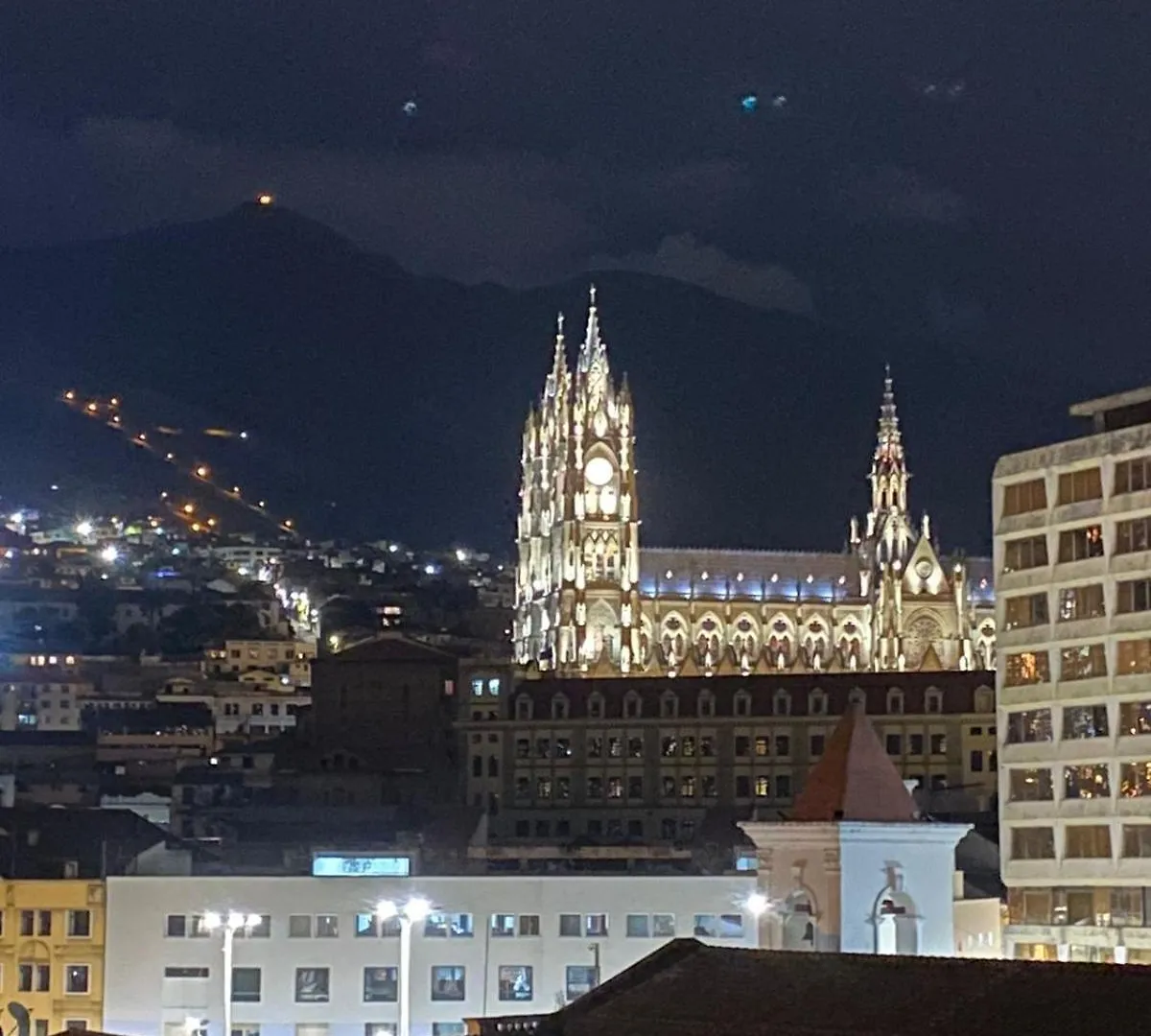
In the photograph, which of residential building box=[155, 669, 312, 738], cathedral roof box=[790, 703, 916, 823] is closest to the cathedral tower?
residential building box=[155, 669, 312, 738]

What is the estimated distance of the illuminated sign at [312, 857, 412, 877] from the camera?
7656cm

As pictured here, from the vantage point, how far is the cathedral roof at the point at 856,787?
171 feet

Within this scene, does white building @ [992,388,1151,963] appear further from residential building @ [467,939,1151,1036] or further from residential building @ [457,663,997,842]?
residential building @ [457,663,997,842]

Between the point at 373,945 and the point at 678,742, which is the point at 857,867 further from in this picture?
the point at 678,742

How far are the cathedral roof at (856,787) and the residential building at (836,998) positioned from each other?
713 cm

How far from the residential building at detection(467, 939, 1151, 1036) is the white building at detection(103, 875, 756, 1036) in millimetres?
28830

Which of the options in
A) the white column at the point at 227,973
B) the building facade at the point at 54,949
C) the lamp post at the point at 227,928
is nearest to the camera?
the white column at the point at 227,973

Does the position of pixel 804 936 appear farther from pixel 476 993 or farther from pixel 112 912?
pixel 112 912

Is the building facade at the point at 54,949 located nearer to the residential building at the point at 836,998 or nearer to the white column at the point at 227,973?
the white column at the point at 227,973

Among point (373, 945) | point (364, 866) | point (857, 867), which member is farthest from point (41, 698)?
point (857, 867)

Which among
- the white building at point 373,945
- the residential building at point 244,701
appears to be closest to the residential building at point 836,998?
the white building at point 373,945

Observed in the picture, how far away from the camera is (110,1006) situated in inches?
2891

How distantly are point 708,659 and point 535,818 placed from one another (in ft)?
182

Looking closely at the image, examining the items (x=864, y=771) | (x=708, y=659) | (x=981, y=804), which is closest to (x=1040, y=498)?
(x=864, y=771)
